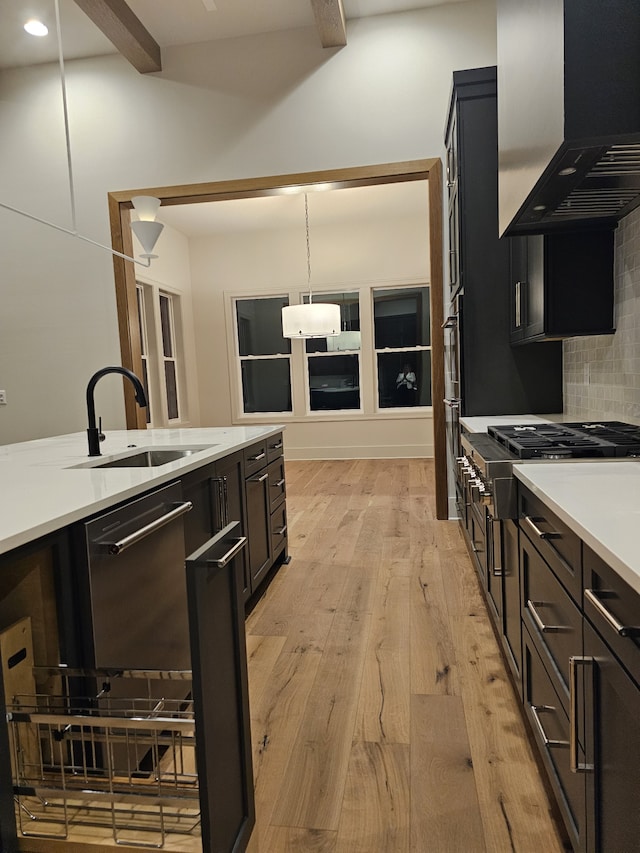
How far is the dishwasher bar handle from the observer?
56.1 inches

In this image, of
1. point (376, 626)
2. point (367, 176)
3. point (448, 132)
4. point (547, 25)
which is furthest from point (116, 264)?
point (547, 25)

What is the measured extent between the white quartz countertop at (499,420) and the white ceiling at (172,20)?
2801 mm

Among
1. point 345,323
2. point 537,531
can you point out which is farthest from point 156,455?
point 345,323

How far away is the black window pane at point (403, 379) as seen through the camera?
7.83 meters

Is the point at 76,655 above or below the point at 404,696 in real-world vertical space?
above

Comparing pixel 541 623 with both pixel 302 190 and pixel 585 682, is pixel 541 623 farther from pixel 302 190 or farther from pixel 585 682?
pixel 302 190

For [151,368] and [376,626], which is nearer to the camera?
[376,626]

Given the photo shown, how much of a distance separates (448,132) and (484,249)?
0.96 m

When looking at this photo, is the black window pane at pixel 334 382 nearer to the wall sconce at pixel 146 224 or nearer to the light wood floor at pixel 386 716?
the light wood floor at pixel 386 716

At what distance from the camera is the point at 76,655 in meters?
1.34

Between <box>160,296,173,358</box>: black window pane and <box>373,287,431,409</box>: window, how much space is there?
277 cm

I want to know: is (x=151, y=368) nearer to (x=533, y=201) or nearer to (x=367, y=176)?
(x=367, y=176)

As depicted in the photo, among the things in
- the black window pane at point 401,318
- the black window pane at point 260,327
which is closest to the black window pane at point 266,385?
the black window pane at point 260,327

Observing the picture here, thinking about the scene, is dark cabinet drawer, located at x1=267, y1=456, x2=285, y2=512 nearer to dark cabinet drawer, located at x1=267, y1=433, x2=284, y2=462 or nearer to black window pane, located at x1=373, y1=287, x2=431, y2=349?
dark cabinet drawer, located at x1=267, y1=433, x2=284, y2=462
